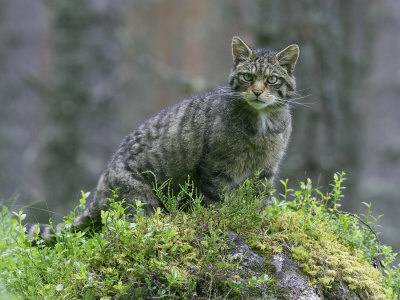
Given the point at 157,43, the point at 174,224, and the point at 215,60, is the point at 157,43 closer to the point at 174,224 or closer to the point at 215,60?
the point at 215,60

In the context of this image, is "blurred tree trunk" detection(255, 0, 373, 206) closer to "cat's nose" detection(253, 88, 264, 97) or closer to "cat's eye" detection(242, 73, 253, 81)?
"cat's eye" detection(242, 73, 253, 81)

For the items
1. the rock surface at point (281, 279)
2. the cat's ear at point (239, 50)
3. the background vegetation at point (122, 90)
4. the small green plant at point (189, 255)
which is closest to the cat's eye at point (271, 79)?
the cat's ear at point (239, 50)

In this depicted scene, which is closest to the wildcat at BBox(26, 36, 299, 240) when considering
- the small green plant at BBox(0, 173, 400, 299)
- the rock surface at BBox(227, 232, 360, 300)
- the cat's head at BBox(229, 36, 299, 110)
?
the cat's head at BBox(229, 36, 299, 110)

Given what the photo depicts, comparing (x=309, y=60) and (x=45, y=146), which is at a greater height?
(x=309, y=60)

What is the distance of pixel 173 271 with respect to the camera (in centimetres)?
357

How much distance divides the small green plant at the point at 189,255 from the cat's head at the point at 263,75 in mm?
1117

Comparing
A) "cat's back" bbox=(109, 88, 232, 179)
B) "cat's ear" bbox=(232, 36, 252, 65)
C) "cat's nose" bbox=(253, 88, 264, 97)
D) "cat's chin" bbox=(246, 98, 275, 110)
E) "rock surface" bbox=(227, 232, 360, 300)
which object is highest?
"cat's ear" bbox=(232, 36, 252, 65)

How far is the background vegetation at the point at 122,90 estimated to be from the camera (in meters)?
8.20

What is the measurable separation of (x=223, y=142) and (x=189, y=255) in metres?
1.65

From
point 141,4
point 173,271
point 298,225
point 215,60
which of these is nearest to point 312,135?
point 298,225

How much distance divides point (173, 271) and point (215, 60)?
20.4m

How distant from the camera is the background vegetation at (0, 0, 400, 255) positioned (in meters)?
8.20

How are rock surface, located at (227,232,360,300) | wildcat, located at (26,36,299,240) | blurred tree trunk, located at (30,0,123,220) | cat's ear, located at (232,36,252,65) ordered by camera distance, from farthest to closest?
blurred tree trunk, located at (30,0,123,220) → cat's ear, located at (232,36,252,65) → wildcat, located at (26,36,299,240) → rock surface, located at (227,232,360,300)

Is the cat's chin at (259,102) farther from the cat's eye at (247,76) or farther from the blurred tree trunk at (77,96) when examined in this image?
the blurred tree trunk at (77,96)
